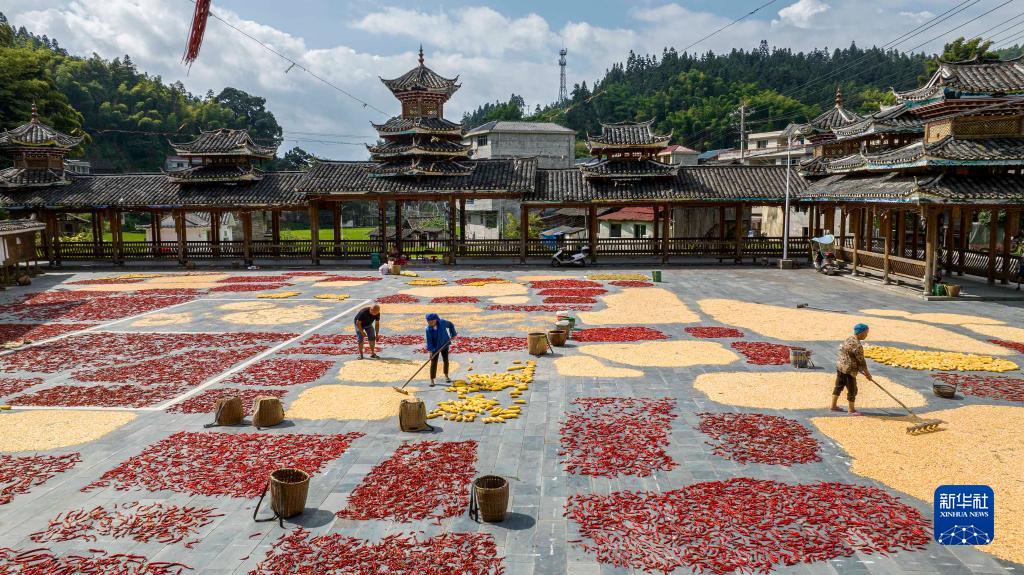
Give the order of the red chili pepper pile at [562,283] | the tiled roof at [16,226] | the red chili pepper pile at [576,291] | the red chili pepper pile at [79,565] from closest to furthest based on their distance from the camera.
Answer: the red chili pepper pile at [79,565] < the red chili pepper pile at [576,291] < the red chili pepper pile at [562,283] < the tiled roof at [16,226]

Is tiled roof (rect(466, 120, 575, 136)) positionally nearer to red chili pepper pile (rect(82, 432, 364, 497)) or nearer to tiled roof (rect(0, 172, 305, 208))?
tiled roof (rect(0, 172, 305, 208))

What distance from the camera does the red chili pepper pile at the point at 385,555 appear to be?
6875 millimetres

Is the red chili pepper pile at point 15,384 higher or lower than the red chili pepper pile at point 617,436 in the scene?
higher

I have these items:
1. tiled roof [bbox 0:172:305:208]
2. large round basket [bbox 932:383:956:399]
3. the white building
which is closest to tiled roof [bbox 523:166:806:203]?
tiled roof [bbox 0:172:305:208]

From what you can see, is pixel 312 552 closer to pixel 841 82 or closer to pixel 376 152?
pixel 376 152

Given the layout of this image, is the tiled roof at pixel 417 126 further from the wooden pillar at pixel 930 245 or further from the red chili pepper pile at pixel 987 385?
the red chili pepper pile at pixel 987 385

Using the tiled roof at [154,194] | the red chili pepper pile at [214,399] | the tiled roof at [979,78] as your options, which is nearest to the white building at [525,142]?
the tiled roof at [154,194]

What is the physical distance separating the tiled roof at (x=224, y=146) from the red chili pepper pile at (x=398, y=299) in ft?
63.2

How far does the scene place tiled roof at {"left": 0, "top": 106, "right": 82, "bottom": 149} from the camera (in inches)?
1529

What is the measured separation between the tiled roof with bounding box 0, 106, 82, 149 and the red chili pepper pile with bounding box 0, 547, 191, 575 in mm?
40756

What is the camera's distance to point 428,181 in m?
38.4

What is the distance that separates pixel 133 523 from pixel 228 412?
3669 mm

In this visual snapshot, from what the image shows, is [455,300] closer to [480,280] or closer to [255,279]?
[480,280]

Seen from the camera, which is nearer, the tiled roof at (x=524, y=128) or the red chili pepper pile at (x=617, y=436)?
the red chili pepper pile at (x=617, y=436)
